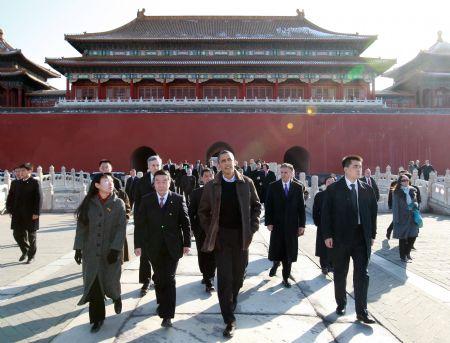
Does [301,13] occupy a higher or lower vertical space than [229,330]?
higher

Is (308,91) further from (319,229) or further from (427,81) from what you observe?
(319,229)

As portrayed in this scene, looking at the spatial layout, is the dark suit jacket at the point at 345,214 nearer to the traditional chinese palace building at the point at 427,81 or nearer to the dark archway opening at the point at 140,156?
the dark archway opening at the point at 140,156

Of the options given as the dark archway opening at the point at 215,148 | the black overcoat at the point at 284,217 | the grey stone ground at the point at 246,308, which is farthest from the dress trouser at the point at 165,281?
the dark archway opening at the point at 215,148

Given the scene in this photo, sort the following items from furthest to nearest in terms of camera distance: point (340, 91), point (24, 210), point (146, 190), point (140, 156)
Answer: point (340, 91), point (140, 156), point (24, 210), point (146, 190)

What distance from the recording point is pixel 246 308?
4043mm

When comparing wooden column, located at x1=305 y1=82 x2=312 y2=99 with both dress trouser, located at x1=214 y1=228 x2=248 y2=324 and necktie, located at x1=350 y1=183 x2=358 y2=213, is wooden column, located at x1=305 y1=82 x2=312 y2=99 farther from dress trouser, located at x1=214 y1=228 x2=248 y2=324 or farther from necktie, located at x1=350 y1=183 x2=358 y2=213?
dress trouser, located at x1=214 y1=228 x2=248 y2=324

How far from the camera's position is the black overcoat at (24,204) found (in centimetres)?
593

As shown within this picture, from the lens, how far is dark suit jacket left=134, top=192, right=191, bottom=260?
3.63 meters

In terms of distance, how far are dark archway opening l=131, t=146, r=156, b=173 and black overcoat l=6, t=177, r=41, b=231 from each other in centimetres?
1595

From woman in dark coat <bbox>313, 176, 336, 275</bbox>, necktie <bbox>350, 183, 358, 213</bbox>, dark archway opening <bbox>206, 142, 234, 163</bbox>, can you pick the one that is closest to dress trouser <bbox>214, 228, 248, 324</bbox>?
necktie <bbox>350, 183, 358, 213</bbox>

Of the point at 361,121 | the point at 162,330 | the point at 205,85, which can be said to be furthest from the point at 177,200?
the point at 205,85

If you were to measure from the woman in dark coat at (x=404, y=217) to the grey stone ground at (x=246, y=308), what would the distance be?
239 millimetres

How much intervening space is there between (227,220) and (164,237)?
583 mm

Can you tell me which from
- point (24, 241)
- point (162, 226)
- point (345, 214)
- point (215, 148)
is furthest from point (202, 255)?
point (215, 148)
